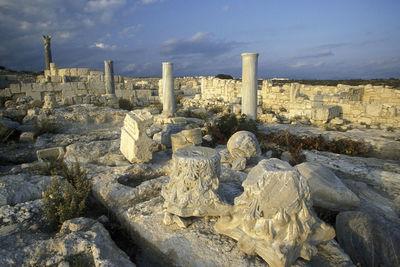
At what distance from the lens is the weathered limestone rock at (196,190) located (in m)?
2.91

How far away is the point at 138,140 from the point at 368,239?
4045 millimetres

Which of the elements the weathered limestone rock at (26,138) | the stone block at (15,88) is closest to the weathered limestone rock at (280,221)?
the weathered limestone rock at (26,138)

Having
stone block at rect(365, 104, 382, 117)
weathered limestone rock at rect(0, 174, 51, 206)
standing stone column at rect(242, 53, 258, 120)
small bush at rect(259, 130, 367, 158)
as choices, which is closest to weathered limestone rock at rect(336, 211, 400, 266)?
small bush at rect(259, 130, 367, 158)

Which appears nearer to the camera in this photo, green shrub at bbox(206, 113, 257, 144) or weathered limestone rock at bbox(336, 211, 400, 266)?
weathered limestone rock at bbox(336, 211, 400, 266)

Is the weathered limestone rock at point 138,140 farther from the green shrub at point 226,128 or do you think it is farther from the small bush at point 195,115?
the small bush at point 195,115

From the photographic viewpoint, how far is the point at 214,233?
9.08ft

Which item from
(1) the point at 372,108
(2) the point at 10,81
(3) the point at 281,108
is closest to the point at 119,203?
(1) the point at 372,108

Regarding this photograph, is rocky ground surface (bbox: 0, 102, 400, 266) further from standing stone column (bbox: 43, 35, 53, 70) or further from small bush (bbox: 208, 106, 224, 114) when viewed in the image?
standing stone column (bbox: 43, 35, 53, 70)

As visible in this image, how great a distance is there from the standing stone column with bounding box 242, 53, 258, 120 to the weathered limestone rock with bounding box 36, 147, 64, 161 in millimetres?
6805

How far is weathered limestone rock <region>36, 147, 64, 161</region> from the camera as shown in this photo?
18.2 feet

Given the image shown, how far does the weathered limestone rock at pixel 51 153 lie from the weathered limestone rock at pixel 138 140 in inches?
66.5

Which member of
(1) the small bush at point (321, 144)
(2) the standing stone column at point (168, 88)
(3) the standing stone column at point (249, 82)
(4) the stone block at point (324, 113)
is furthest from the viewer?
(2) the standing stone column at point (168, 88)

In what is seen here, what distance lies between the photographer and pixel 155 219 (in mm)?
3066

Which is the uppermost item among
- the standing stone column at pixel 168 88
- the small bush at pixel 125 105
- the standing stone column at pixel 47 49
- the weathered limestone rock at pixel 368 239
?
the standing stone column at pixel 47 49
